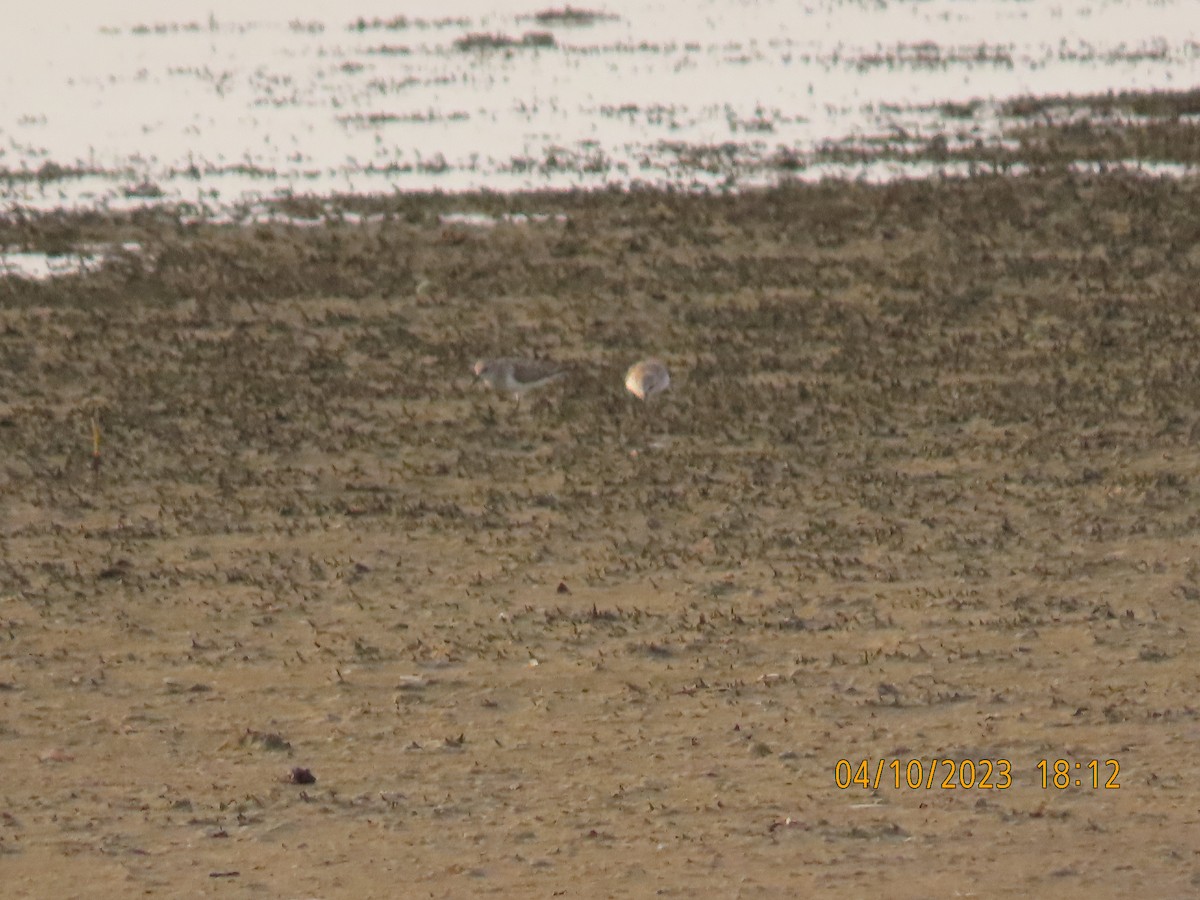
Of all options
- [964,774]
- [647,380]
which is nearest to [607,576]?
[964,774]

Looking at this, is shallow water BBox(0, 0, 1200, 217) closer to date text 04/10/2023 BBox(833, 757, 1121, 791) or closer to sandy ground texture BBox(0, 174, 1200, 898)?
sandy ground texture BBox(0, 174, 1200, 898)

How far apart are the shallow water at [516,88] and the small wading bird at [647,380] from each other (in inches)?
209

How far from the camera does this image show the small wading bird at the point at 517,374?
830 centimetres

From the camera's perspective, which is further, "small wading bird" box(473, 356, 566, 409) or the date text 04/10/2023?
"small wading bird" box(473, 356, 566, 409)

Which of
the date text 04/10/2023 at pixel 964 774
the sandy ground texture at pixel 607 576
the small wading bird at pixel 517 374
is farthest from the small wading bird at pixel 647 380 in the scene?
the date text 04/10/2023 at pixel 964 774

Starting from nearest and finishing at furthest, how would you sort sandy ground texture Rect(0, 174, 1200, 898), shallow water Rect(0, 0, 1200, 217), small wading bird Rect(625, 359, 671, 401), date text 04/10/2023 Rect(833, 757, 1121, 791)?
sandy ground texture Rect(0, 174, 1200, 898), date text 04/10/2023 Rect(833, 757, 1121, 791), small wading bird Rect(625, 359, 671, 401), shallow water Rect(0, 0, 1200, 217)

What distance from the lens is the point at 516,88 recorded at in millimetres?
19578

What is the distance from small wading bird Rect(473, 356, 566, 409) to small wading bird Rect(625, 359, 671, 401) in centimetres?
35

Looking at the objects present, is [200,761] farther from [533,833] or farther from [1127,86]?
[1127,86]

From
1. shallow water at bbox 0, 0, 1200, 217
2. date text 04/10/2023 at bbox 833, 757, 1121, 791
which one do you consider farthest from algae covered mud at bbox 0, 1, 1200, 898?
shallow water at bbox 0, 0, 1200, 217

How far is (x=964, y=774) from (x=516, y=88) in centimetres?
1573

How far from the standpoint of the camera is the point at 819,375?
28.2ft

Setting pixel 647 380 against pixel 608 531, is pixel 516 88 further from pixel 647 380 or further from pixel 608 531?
pixel 608 531

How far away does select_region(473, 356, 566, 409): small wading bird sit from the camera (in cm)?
830
